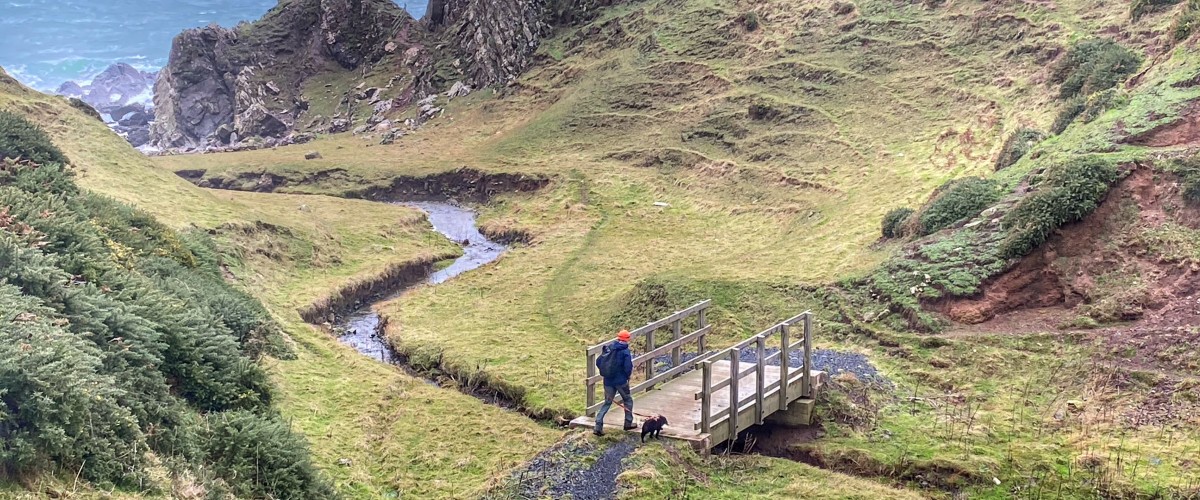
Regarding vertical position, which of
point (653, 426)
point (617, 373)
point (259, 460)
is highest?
point (617, 373)

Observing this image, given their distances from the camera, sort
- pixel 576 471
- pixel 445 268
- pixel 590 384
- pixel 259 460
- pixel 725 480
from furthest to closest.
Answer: pixel 445 268, pixel 590 384, pixel 725 480, pixel 576 471, pixel 259 460

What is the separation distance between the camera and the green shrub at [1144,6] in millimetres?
39188

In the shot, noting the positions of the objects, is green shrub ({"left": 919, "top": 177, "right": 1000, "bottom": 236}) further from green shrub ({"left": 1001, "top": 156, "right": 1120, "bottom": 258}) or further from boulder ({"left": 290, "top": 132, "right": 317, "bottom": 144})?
boulder ({"left": 290, "top": 132, "right": 317, "bottom": 144})

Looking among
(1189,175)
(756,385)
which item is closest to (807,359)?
(756,385)

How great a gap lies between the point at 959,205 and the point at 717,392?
1204 centimetres

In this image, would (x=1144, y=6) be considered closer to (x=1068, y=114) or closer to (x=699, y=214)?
(x=1068, y=114)

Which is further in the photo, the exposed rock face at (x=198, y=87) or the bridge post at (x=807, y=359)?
the exposed rock face at (x=198, y=87)

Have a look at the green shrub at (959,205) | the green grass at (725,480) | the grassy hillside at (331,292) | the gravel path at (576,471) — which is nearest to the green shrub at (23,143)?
the grassy hillside at (331,292)

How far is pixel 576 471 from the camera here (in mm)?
14945

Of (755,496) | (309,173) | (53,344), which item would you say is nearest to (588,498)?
(755,496)

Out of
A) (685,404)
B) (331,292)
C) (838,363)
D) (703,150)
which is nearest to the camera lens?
(685,404)

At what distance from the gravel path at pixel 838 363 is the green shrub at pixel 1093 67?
18597mm

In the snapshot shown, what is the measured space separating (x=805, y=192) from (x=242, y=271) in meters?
23.7

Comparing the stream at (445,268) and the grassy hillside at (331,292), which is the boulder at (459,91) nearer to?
the stream at (445,268)
